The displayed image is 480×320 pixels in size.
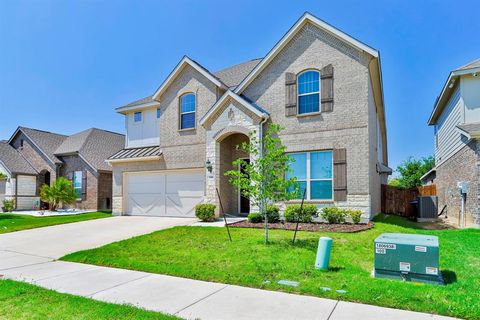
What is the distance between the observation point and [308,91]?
13.6m

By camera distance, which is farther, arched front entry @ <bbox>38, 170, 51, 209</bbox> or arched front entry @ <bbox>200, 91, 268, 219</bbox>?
arched front entry @ <bbox>38, 170, 51, 209</bbox>

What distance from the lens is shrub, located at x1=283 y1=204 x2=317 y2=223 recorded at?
12.3 m

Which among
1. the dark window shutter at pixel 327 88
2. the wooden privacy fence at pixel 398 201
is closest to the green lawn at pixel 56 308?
the dark window shutter at pixel 327 88

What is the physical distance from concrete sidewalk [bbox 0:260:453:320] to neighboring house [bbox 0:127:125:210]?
16643 mm

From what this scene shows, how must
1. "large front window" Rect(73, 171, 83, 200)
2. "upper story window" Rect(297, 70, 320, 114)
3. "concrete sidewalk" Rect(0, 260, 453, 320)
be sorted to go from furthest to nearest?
"large front window" Rect(73, 171, 83, 200), "upper story window" Rect(297, 70, 320, 114), "concrete sidewalk" Rect(0, 260, 453, 320)

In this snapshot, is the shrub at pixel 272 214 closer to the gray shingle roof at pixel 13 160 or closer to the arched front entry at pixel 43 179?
the arched front entry at pixel 43 179

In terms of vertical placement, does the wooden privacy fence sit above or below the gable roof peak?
below

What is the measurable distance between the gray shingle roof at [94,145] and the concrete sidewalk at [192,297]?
1730 centimetres

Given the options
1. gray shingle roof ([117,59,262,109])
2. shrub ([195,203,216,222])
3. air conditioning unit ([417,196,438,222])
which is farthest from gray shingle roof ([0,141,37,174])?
air conditioning unit ([417,196,438,222])

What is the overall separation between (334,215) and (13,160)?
25.4m

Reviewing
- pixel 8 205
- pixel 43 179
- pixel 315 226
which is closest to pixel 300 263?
pixel 315 226

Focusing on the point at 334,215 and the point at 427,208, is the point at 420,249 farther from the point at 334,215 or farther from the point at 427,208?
the point at 427,208

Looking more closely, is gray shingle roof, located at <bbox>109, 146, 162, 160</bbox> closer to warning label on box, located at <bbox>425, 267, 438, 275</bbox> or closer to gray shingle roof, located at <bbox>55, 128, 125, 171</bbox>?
gray shingle roof, located at <bbox>55, 128, 125, 171</bbox>

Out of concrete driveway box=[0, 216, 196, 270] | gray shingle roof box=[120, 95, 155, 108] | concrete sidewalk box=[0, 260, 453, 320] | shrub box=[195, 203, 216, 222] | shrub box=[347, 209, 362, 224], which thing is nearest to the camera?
concrete sidewalk box=[0, 260, 453, 320]
